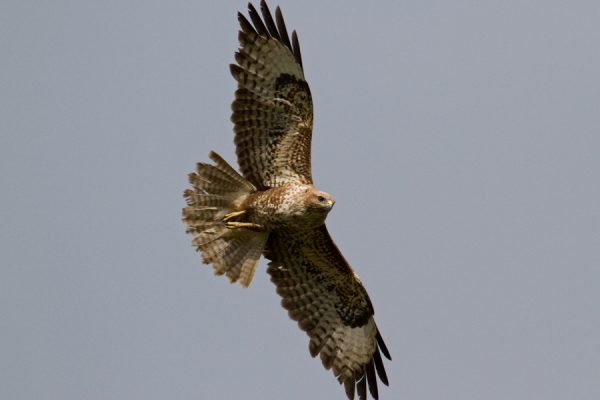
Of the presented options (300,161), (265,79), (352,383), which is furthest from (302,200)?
(352,383)

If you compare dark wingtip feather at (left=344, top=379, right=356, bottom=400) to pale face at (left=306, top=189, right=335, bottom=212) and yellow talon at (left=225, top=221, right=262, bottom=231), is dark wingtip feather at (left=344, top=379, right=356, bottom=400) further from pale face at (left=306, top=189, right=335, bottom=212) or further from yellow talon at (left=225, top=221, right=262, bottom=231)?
pale face at (left=306, top=189, right=335, bottom=212)

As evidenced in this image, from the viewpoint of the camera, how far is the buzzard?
13.1m

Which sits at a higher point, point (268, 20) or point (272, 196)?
point (268, 20)

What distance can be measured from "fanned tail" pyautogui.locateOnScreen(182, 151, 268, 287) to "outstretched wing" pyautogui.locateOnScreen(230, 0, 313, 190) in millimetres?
411

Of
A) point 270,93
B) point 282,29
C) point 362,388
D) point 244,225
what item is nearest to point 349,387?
point 362,388

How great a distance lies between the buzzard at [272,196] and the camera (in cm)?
1306

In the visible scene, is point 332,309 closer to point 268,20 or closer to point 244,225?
point 244,225

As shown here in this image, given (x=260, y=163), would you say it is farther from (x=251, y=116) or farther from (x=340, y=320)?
Answer: (x=340, y=320)

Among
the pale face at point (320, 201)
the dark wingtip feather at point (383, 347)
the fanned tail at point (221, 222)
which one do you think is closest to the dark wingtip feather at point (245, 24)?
the fanned tail at point (221, 222)

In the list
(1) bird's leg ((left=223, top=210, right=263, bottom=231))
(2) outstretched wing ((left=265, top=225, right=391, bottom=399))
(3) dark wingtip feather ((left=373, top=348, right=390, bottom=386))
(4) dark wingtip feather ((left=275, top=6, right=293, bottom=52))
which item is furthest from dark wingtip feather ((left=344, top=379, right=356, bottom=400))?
(4) dark wingtip feather ((left=275, top=6, right=293, bottom=52))

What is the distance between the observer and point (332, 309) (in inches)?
558

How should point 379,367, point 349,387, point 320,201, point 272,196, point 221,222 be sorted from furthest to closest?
point 379,367
point 349,387
point 221,222
point 272,196
point 320,201

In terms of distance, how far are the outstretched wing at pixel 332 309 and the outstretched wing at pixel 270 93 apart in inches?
44.8

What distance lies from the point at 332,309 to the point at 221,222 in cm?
185
